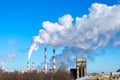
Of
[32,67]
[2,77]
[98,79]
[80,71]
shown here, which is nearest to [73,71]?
[80,71]

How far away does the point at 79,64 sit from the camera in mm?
125625

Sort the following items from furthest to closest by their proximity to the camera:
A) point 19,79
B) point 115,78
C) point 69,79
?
point 69,79 → point 19,79 → point 115,78

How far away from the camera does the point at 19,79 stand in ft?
330

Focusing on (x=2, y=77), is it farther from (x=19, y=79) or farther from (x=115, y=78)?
(x=115, y=78)

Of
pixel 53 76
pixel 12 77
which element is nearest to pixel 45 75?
pixel 53 76

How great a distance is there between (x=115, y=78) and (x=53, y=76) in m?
21.6

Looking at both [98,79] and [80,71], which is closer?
[98,79]

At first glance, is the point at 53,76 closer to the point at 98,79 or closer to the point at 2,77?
the point at 2,77

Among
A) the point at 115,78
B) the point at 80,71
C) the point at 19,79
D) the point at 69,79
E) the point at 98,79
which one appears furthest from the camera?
the point at 80,71

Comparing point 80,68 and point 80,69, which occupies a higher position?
point 80,68

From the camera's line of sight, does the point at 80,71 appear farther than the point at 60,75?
Yes

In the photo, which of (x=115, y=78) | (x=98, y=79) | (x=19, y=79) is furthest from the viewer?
(x=19, y=79)

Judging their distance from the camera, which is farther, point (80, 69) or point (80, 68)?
point (80, 69)

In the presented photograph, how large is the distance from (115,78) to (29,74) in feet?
98.7
